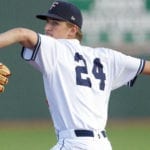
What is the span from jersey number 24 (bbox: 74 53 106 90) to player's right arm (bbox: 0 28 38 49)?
1.29 ft

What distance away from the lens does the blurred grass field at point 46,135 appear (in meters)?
9.39

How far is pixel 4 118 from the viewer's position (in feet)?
37.9

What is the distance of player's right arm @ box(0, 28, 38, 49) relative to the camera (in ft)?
13.6

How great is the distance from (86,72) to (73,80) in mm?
115

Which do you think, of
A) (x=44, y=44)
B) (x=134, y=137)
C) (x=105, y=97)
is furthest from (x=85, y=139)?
(x=134, y=137)

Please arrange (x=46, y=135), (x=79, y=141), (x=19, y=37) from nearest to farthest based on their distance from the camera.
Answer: (x=19, y=37)
(x=79, y=141)
(x=46, y=135)

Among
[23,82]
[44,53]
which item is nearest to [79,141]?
[44,53]

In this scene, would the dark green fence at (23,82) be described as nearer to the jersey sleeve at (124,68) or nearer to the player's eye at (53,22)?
the jersey sleeve at (124,68)

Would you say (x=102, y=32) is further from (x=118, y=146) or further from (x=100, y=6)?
(x=118, y=146)

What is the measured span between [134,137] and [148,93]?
2.01 m

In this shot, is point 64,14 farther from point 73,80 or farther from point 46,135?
point 46,135

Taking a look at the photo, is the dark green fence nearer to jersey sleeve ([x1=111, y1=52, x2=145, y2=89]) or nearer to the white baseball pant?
jersey sleeve ([x1=111, y1=52, x2=145, y2=89])

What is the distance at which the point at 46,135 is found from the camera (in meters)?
10.4

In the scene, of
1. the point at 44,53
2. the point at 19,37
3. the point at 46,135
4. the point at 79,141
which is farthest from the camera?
the point at 46,135
